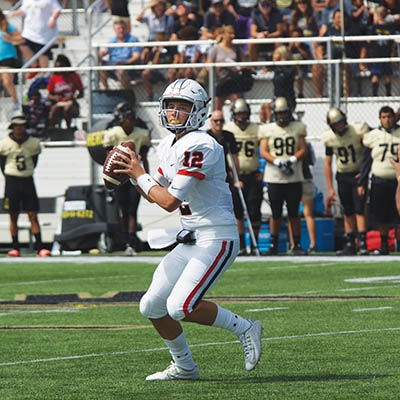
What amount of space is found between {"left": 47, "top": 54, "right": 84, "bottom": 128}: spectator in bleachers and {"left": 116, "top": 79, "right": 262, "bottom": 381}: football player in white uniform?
13.5m

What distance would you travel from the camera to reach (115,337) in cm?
874

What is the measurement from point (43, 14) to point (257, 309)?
1304 cm

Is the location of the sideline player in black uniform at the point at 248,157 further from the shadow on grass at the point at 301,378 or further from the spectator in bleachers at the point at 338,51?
the shadow on grass at the point at 301,378

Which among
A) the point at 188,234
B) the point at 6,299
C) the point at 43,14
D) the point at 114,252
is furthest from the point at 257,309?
the point at 43,14

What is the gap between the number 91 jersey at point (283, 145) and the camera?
16625mm

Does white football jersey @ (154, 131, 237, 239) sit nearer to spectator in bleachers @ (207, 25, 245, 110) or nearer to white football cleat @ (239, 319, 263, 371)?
white football cleat @ (239, 319, 263, 371)

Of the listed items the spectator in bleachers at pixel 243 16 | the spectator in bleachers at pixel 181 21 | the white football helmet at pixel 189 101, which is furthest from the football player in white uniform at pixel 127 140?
the white football helmet at pixel 189 101

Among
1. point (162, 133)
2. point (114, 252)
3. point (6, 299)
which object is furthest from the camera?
point (162, 133)

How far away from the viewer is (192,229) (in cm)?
661

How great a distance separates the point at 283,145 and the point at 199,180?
10.3 metres

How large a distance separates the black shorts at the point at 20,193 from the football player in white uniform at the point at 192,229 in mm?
11177

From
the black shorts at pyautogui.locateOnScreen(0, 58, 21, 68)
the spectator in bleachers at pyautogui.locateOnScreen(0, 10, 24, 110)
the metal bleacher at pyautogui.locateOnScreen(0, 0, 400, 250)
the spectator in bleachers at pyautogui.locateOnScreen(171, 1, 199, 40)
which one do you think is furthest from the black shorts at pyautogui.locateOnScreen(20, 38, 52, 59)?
the spectator in bleachers at pyautogui.locateOnScreen(171, 1, 199, 40)

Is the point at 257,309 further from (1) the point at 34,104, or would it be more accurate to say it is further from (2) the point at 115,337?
(1) the point at 34,104

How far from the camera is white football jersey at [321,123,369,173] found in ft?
54.5
